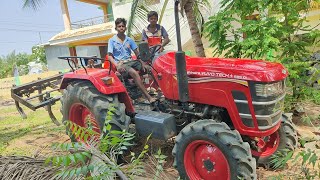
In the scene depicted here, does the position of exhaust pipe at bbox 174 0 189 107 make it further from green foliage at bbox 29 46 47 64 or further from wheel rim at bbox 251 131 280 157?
green foliage at bbox 29 46 47 64

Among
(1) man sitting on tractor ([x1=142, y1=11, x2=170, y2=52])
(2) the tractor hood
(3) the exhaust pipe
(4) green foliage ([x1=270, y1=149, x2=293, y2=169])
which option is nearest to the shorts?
(2) the tractor hood

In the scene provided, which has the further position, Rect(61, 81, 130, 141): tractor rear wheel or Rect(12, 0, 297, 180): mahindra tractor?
Rect(61, 81, 130, 141): tractor rear wheel

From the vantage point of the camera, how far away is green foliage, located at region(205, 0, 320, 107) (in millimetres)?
5418

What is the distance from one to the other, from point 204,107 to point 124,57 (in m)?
1.54

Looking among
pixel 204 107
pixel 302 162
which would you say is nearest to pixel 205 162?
pixel 204 107

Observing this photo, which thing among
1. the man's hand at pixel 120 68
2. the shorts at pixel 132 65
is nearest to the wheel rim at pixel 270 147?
the shorts at pixel 132 65

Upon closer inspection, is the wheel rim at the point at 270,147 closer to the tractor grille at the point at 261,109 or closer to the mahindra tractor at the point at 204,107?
the mahindra tractor at the point at 204,107

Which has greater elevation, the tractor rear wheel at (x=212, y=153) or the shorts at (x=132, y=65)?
the shorts at (x=132, y=65)

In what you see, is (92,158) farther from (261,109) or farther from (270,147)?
(270,147)

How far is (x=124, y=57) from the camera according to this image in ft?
15.6

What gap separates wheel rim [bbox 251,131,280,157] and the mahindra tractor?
12 mm

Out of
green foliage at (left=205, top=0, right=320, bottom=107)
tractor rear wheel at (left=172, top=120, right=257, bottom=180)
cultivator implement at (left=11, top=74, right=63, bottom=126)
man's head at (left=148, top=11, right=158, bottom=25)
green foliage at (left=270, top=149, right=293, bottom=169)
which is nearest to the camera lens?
green foliage at (left=270, top=149, right=293, bottom=169)

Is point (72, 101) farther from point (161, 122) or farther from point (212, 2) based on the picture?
point (212, 2)

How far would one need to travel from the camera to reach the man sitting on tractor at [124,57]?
14.2ft
